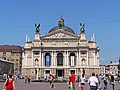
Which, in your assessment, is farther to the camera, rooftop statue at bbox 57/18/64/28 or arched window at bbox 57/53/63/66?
rooftop statue at bbox 57/18/64/28

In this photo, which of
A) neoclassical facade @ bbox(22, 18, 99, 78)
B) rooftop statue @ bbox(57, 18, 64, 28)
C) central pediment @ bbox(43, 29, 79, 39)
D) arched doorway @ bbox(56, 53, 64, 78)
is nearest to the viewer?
neoclassical facade @ bbox(22, 18, 99, 78)

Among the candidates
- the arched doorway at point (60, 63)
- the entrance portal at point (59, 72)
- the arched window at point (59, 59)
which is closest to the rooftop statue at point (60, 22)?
the arched window at point (59, 59)

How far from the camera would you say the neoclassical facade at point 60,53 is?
123500 millimetres

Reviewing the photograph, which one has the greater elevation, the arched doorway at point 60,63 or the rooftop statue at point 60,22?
the rooftop statue at point 60,22

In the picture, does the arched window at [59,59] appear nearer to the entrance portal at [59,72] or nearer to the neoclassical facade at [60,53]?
the neoclassical facade at [60,53]

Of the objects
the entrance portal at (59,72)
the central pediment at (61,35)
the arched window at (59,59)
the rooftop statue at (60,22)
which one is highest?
the rooftop statue at (60,22)

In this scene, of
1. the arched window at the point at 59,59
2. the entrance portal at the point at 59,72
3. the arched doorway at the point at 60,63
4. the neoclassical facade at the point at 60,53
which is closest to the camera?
the neoclassical facade at the point at 60,53

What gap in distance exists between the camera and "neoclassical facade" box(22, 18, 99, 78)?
4862 inches

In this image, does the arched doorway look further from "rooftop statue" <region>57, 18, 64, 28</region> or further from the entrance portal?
"rooftop statue" <region>57, 18, 64, 28</region>

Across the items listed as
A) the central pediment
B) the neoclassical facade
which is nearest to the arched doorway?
the neoclassical facade

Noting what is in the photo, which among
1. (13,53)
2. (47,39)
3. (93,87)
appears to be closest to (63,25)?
(47,39)

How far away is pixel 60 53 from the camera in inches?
4963

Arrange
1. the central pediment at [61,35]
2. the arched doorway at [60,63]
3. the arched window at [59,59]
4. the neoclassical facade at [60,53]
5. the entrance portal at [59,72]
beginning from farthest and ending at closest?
the arched window at [59,59]
the arched doorway at [60,63]
the entrance portal at [59,72]
the central pediment at [61,35]
the neoclassical facade at [60,53]

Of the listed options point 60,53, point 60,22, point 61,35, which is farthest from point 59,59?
point 60,22
